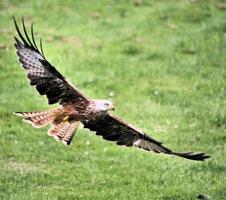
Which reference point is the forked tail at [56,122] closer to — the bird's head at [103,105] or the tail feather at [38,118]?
the tail feather at [38,118]

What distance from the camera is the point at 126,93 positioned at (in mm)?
17438

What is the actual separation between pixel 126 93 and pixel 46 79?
6.49 metres

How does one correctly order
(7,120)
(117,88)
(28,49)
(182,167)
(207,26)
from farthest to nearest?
(207,26)
(117,88)
(7,120)
(182,167)
(28,49)

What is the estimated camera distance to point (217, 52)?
20.4 meters

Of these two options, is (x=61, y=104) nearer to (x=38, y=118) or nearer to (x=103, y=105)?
(x=38, y=118)

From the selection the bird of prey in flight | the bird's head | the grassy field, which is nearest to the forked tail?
the bird of prey in flight

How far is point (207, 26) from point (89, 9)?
399cm

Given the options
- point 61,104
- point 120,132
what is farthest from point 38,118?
point 120,132

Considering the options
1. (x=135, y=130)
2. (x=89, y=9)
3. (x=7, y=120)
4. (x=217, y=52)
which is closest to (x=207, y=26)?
(x=217, y=52)

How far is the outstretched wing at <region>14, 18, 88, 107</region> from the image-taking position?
11.0 m

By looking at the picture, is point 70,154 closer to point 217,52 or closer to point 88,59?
point 88,59

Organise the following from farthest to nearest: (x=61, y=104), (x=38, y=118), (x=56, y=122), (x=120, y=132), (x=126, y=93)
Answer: (x=126, y=93)
(x=120, y=132)
(x=61, y=104)
(x=56, y=122)
(x=38, y=118)

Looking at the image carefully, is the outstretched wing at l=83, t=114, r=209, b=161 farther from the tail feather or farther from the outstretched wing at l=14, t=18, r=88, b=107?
the tail feather

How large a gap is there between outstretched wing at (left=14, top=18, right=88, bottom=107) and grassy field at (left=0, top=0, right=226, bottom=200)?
5.20 feet
